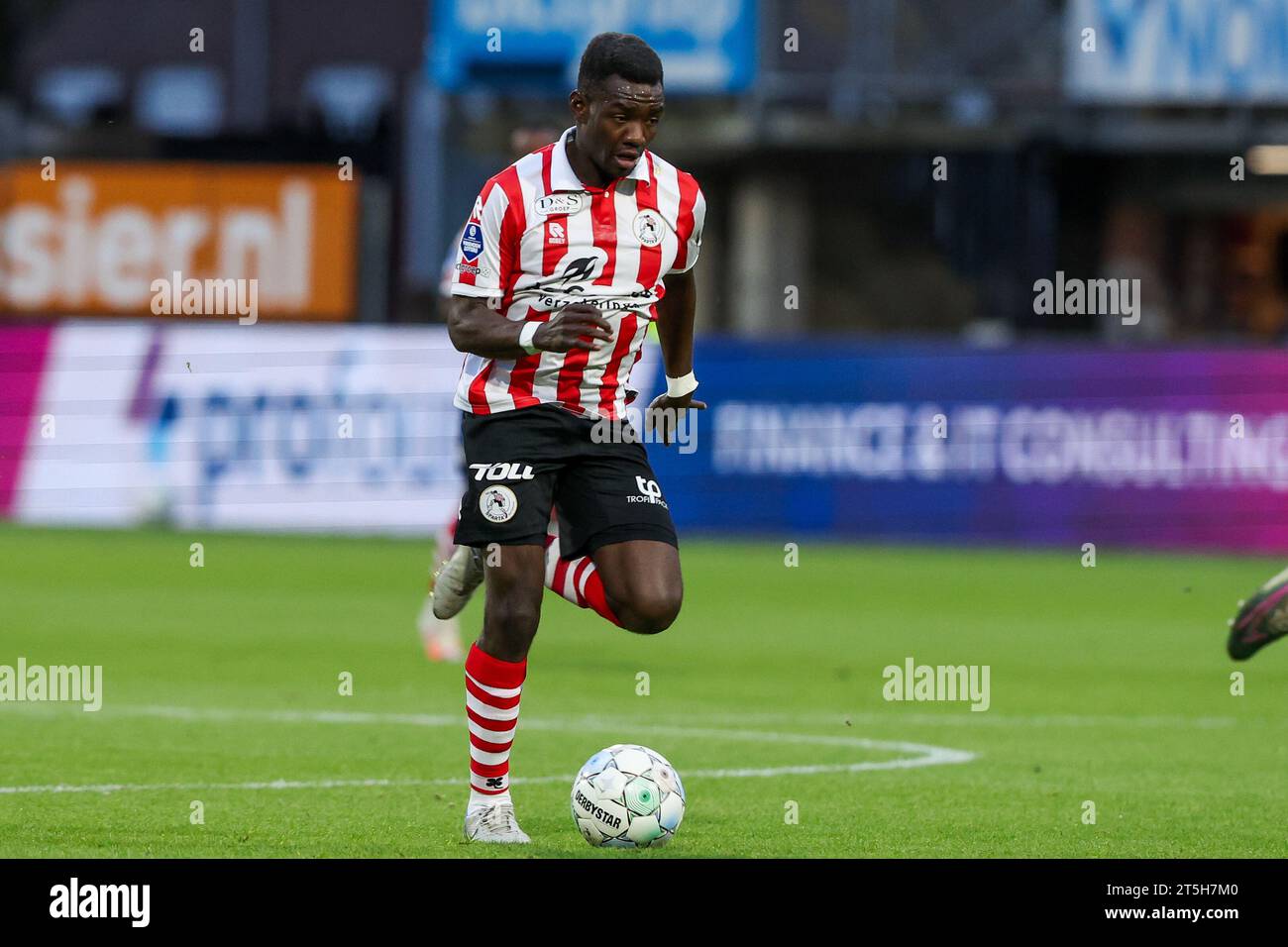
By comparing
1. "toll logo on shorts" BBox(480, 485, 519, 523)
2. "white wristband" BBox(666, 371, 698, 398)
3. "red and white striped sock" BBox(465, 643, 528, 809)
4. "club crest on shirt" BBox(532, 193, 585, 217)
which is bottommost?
"red and white striped sock" BBox(465, 643, 528, 809)

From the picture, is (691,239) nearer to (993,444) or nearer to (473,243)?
(473,243)

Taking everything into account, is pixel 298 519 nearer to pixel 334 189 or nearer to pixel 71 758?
pixel 334 189

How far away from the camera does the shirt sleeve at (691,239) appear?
7492 mm

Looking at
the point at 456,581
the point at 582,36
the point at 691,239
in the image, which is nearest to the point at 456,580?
the point at 456,581

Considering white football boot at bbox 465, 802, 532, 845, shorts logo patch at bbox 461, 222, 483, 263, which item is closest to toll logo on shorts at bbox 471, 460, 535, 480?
shorts logo patch at bbox 461, 222, 483, 263

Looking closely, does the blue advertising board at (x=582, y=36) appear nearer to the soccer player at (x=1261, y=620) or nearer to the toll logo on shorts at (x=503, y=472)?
the soccer player at (x=1261, y=620)

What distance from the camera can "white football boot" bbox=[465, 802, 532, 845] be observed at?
6.98 meters

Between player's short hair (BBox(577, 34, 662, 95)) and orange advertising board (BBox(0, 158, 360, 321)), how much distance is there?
18.1m

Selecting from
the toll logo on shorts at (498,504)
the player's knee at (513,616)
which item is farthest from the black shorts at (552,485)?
the player's knee at (513,616)

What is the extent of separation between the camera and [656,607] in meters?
7.13

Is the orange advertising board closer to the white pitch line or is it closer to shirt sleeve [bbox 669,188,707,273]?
the white pitch line

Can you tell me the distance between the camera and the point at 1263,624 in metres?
9.12

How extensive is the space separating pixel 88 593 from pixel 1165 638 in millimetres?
6888

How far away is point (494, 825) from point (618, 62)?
7.43 ft
